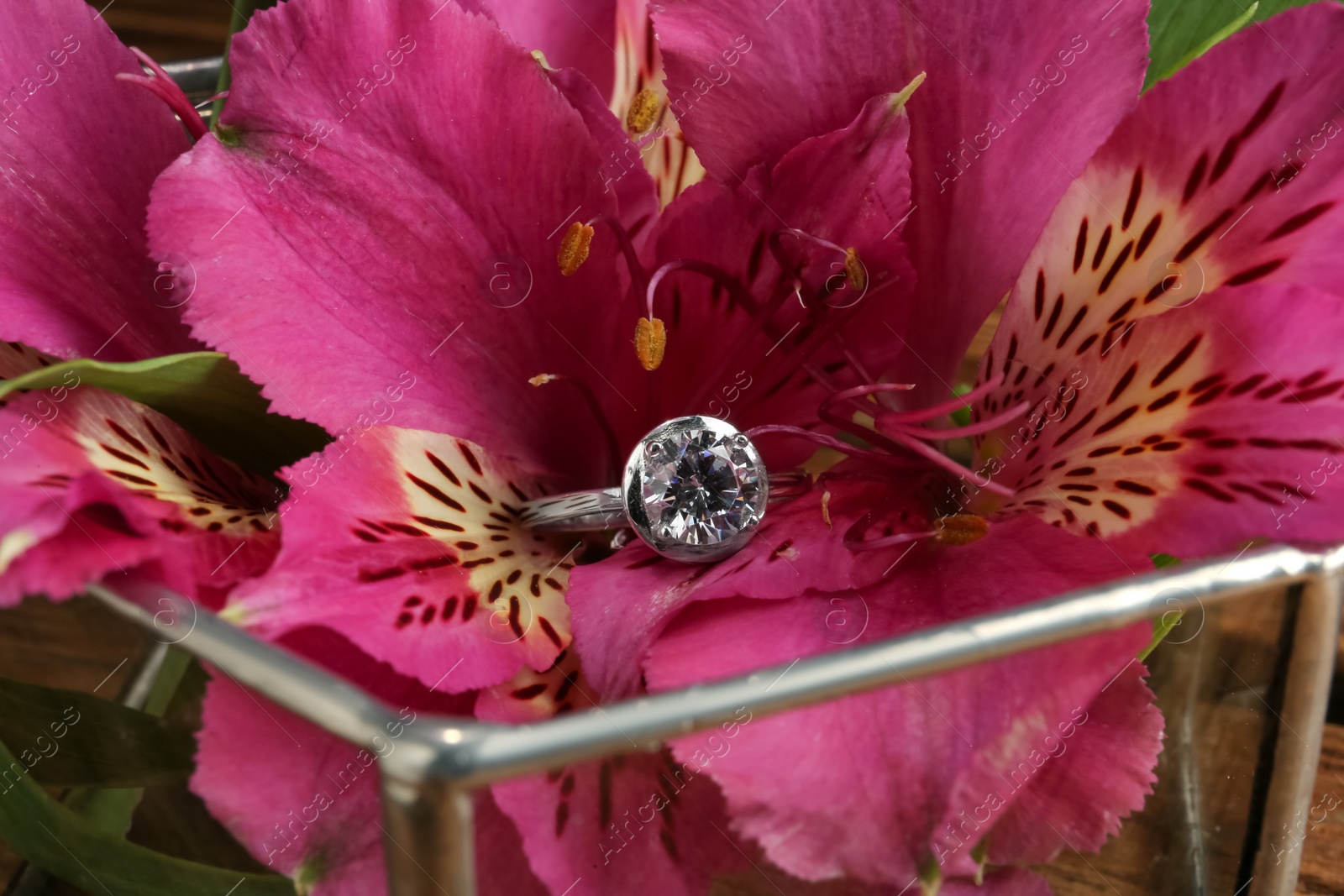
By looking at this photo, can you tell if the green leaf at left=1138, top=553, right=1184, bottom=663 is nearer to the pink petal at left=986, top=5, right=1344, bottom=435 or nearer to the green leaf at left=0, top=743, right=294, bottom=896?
the pink petal at left=986, top=5, right=1344, bottom=435

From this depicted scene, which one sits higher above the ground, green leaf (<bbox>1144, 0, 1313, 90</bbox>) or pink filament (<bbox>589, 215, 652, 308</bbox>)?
green leaf (<bbox>1144, 0, 1313, 90</bbox>)

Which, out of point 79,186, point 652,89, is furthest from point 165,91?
point 652,89

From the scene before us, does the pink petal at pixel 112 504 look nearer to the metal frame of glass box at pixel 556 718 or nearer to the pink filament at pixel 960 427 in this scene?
the metal frame of glass box at pixel 556 718

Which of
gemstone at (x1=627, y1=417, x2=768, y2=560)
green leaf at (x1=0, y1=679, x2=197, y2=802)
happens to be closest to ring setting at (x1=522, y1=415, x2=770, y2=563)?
gemstone at (x1=627, y1=417, x2=768, y2=560)

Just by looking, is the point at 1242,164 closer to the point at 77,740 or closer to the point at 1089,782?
the point at 1089,782

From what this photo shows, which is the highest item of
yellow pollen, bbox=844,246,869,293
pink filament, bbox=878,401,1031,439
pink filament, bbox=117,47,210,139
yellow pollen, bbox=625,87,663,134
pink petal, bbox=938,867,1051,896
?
pink filament, bbox=117,47,210,139

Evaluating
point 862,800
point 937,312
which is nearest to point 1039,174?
point 937,312
